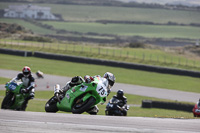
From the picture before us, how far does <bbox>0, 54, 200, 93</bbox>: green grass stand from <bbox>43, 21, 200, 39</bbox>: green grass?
56.2 metres

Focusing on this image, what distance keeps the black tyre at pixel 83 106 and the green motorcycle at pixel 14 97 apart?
294cm

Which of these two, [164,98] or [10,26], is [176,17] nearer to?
[10,26]

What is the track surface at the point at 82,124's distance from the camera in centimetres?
646

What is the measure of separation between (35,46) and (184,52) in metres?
20.0

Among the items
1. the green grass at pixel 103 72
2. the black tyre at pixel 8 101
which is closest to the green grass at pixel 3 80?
the green grass at pixel 103 72

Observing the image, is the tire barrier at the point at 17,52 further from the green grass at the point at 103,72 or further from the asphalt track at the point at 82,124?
the asphalt track at the point at 82,124

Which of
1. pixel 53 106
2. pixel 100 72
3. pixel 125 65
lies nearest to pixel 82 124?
pixel 53 106

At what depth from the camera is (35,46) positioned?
4588 cm

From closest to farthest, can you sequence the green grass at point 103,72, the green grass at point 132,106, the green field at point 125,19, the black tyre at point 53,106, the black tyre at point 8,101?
the black tyre at point 53,106, the black tyre at point 8,101, the green grass at point 132,106, the green grass at point 103,72, the green field at point 125,19

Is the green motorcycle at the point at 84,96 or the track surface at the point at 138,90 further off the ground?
the green motorcycle at the point at 84,96

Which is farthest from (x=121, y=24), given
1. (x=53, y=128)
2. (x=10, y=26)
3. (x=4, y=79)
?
(x=53, y=128)

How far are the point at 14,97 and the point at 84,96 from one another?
126 inches

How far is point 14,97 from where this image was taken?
40.1 feet

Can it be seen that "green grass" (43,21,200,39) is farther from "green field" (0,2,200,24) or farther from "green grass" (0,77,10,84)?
"green grass" (0,77,10,84)
